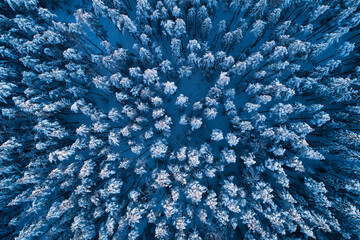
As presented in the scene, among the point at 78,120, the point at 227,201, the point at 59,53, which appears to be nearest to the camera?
the point at 227,201

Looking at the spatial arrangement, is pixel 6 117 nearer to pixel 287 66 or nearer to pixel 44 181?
pixel 44 181

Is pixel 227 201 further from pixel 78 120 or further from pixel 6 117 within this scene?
pixel 6 117

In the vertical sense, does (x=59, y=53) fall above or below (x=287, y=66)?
above

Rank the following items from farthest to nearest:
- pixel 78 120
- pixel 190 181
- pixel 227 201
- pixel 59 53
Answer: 1. pixel 78 120
2. pixel 59 53
3. pixel 190 181
4. pixel 227 201

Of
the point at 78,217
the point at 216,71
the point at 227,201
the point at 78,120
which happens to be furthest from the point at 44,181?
the point at 216,71

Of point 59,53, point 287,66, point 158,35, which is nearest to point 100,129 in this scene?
point 59,53

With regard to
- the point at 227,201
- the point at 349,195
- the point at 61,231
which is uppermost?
the point at 61,231

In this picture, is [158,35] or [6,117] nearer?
[6,117]
